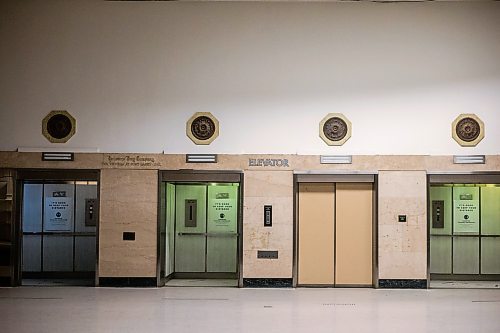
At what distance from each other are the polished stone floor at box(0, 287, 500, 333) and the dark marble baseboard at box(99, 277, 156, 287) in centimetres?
31

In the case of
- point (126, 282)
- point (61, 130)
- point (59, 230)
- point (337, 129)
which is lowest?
point (126, 282)

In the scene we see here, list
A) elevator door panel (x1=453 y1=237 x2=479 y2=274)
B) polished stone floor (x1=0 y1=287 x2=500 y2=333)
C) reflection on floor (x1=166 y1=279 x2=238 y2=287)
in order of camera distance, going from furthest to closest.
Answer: elevator door panel (x1=453 y1=237 x2=479 y2=274), reflection on floor (x1=166 y1=279 x2=238 y2=287), polished stone floor (x1=0 y1=287 x2=500 y2=333)

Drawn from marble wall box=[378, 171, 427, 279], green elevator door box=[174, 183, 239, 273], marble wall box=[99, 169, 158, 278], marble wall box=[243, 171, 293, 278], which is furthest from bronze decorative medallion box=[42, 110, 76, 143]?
marble wall box=[378, 171, 427, 279]

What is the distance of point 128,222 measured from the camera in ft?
53.3

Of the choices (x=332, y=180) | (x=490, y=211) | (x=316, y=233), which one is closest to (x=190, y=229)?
(x=316, y=233)

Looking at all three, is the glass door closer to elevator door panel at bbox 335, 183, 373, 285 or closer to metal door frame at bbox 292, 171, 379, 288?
metal door frame at bbox 292, 171, 379, 288

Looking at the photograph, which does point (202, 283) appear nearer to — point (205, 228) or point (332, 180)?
point (205, 228)

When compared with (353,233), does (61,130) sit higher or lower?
higher

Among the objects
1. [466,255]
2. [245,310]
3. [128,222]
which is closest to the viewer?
[245,310]

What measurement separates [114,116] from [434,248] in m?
8.70

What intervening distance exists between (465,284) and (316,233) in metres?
3.96

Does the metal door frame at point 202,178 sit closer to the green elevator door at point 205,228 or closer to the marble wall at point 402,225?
the green elevator door at point 205,228

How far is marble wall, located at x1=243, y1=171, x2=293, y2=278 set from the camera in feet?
53.2

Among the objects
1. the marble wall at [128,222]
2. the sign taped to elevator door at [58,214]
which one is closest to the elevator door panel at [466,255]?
the marble wall at [128,222]
